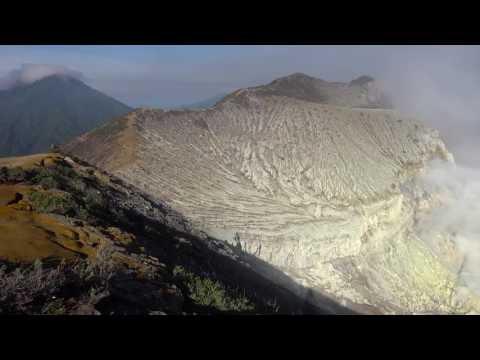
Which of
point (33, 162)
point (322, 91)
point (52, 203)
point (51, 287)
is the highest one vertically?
point (322, 91)

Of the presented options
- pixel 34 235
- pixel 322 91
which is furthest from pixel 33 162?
pixel 322 91

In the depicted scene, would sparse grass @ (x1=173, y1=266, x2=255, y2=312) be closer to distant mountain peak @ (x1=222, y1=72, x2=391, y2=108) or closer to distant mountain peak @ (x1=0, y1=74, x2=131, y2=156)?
distant mountain peak @ (x1=0, y1=74, x2=131, y2=156)

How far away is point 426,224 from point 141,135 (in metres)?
24.6

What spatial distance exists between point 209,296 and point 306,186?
26.9 m

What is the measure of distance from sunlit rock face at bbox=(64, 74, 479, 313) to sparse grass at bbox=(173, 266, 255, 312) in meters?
14.7

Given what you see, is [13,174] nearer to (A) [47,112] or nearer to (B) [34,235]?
(B) [34,235]

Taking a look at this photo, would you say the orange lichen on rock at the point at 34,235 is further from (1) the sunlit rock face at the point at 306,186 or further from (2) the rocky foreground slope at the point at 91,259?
(1) the sunlit rock face at the point at 306,186

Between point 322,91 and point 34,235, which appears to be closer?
point 34,235

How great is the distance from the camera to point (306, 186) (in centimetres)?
3438

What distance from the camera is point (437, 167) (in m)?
46.4

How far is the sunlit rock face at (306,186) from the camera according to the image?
26.7 meters

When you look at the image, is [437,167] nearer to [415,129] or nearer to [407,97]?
[415,129]

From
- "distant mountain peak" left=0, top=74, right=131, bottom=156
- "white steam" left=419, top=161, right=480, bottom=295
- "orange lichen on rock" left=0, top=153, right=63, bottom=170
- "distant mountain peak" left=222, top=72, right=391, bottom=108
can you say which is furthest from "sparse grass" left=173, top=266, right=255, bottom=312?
"distant mountain peak" left=222, top=72, right=391, bottom=108
